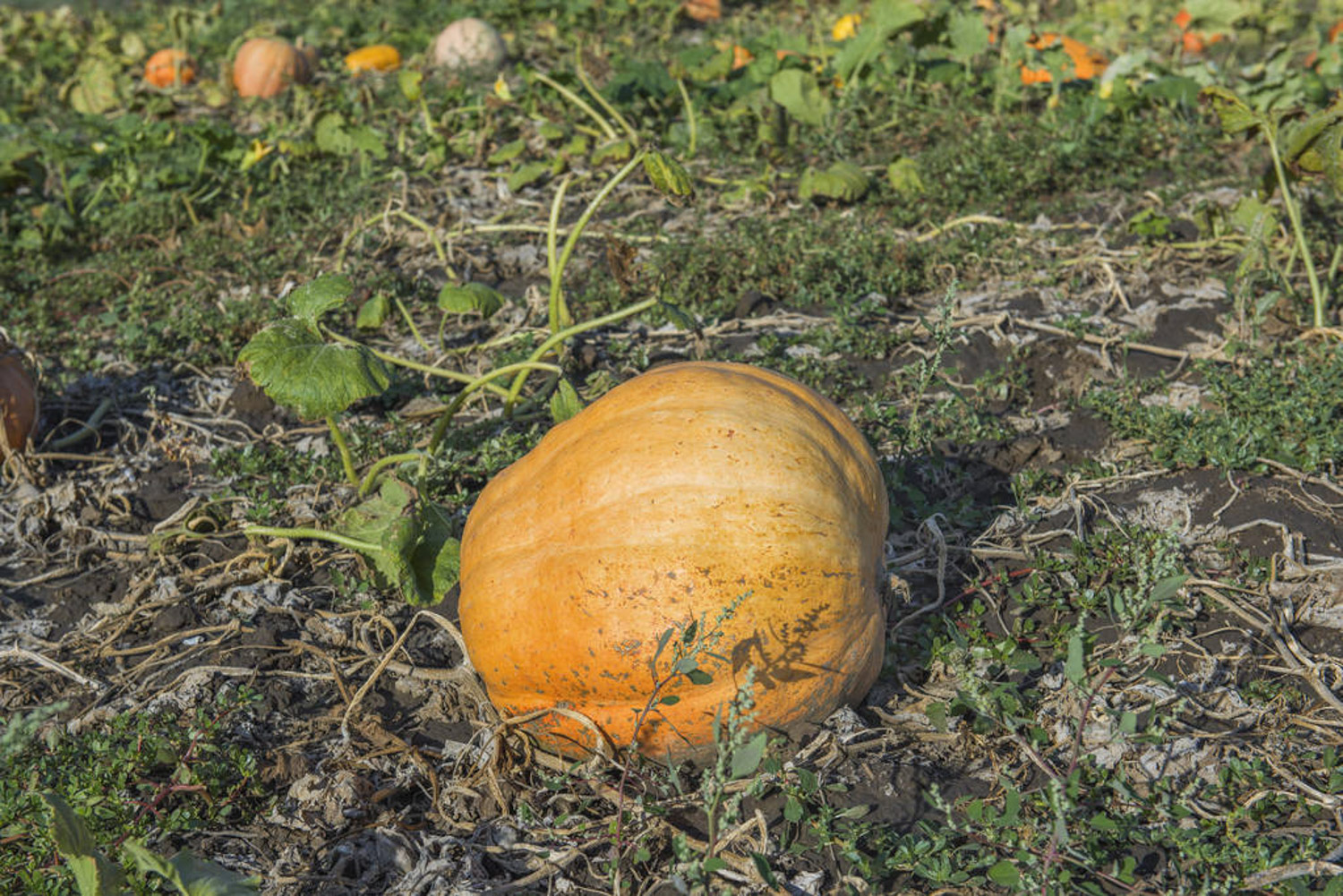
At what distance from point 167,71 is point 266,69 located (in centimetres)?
118

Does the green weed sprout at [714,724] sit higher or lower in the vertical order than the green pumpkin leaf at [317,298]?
lower

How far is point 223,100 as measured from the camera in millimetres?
8125

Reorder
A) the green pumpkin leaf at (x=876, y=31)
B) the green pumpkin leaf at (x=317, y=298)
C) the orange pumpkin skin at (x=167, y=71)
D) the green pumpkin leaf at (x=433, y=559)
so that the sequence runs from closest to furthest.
Answer: the green pumpkin leaf at (x=433, y=559) < the green pumpkin leaf at (x=317, y=298) < the green pumpkin leaf at (x=876, y=31) < the orange pumpkin skin at (x=167, y=71)

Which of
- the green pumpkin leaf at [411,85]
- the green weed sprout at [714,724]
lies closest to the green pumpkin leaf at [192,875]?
the green weed sprout at [714,724]

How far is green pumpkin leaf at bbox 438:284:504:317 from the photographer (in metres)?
4.28

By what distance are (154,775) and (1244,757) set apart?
264 cm

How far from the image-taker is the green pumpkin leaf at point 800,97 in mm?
6477

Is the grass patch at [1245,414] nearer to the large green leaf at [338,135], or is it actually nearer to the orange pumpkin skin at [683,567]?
the orange pumpkin skin at [683,567]

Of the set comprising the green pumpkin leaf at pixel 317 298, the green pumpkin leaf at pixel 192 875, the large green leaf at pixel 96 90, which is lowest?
the large green leaf at pixel 96 90

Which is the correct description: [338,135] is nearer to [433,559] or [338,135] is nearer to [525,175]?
[525,175]

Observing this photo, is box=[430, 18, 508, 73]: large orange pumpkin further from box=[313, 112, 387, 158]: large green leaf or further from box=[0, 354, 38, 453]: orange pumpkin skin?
box=[0, 354, 38, 453]: orange pumpkin skin

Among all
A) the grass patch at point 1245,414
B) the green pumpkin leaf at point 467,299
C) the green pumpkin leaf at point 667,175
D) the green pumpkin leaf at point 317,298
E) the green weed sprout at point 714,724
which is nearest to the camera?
the green weed sprout at point 714,724

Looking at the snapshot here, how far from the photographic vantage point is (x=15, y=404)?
433 cm

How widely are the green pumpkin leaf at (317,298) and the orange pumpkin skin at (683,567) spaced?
85 cm
